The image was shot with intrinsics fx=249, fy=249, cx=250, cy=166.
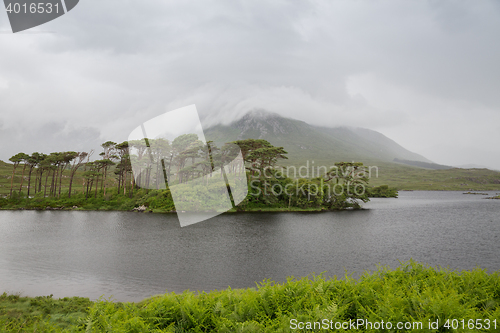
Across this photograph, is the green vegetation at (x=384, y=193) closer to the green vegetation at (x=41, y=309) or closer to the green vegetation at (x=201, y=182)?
the green vegetation at (x=201, y=182)

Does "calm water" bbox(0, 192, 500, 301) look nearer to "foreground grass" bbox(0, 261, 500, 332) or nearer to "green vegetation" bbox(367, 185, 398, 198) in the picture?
"foreground grass" bbox(0, 261, 500, 332)

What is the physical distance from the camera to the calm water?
17656 millimetres

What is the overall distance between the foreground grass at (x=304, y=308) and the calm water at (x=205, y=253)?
206 inches

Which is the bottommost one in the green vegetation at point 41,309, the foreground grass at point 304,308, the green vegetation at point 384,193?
the green vegetation at point 384,193

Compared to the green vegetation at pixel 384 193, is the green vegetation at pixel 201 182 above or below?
above

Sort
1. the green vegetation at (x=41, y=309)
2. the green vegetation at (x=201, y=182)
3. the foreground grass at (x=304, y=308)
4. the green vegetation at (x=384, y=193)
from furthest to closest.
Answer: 1. the green vegetation at (x=384, y=193)
2. the green vegetation at (x=201, y=182)
3. the green vegetation at (x=41, y=309)
4. the foreground grass at (x=304, y=308)

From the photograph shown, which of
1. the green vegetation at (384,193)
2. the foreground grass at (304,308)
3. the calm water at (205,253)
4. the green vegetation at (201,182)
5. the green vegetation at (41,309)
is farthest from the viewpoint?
the green vegetation at (384,193)

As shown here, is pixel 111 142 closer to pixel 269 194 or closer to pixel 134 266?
pixel 269 194

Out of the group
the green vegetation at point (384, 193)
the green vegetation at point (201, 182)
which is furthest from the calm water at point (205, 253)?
the green vegetation at point (384, 193)

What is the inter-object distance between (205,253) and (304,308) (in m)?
19.8

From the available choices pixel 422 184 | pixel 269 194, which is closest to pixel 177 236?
pixel 269 194

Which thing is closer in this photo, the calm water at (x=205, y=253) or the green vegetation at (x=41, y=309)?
the green vegetation at (x=41, y=309)

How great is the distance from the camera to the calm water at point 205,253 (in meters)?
17.7

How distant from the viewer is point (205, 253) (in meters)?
24.4
